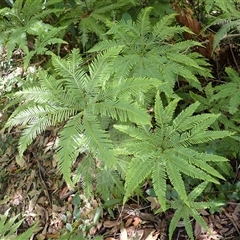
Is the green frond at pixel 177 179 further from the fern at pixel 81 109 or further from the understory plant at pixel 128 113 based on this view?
the fern at pixel 81 109

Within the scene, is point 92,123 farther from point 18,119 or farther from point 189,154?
point 189,154

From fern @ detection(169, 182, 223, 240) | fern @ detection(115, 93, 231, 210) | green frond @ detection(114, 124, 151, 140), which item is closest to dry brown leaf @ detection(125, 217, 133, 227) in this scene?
fern @ detection(169, 182, 223, 240)

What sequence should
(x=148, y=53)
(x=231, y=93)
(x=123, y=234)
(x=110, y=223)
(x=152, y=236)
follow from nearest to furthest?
(x=148, y=53)
(x=231, y=93)
(x=152, y=236)
(x=123, y=234)
(x=110, y=223)

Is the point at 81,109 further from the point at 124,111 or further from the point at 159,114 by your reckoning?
the point at 159,114

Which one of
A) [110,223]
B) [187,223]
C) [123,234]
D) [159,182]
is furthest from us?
[110,223]

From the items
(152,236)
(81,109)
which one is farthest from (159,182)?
(152,236)

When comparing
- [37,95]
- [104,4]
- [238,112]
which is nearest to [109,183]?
[37,95]

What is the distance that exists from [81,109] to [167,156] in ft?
1.80

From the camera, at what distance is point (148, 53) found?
2396mm

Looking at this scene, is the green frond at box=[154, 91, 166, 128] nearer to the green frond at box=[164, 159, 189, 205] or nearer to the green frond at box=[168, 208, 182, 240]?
the green frond at box=[164, 159, 189, 205]

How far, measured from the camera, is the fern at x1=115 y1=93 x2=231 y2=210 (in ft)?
6.41

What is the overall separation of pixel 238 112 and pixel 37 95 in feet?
5.38

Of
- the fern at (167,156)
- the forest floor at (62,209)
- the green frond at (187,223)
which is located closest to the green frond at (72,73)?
the fern at (167,156)

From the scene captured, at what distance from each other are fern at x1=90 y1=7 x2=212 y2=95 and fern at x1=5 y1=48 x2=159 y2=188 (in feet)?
0.84
